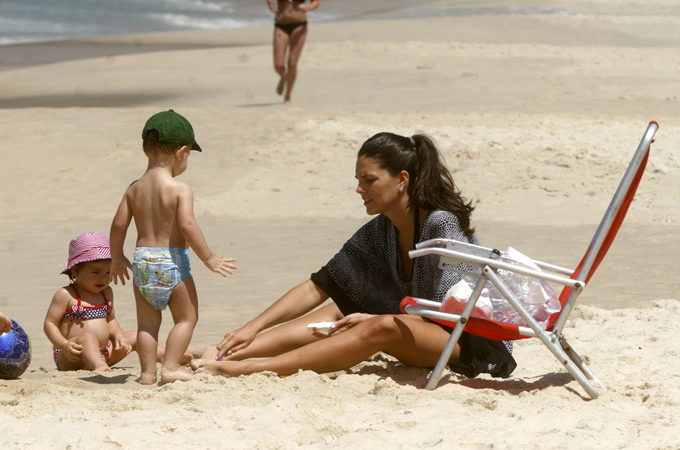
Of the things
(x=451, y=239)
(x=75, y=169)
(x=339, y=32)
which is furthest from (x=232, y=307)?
(x=339, y=32)

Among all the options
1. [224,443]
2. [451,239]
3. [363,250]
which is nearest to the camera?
[224,443]

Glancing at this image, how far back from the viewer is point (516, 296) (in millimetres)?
4480

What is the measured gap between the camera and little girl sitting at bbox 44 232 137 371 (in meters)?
5.27

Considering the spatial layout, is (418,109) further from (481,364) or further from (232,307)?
(481,364)

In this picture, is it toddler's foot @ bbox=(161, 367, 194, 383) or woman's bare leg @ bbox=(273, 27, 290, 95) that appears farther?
woman's bare leg @ bbox=(273, 27, 290, 95)

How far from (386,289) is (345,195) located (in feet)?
18.5

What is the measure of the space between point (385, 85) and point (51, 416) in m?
13.4

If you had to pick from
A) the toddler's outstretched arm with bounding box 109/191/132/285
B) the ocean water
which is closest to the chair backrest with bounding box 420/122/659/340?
the toddler's outstretched arm with bounding box 109/191/132/285

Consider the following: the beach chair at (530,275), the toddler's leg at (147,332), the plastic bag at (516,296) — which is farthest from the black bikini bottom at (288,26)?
the beach chair at (530,275)

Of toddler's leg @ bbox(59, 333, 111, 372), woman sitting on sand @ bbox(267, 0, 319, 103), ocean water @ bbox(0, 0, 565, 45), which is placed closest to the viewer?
toddler's leg @ bbox(59, 333, 111, 372)

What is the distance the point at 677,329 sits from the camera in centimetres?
543

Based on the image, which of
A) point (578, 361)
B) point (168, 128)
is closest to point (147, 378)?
point (168, 128)

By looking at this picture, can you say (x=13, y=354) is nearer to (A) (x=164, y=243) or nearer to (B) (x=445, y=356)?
(A) (x=164, y=243)

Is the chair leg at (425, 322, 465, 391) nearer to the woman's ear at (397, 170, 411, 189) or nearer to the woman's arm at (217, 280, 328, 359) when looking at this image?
the woman's ear at (397, 170, 411, 189)
